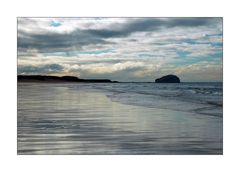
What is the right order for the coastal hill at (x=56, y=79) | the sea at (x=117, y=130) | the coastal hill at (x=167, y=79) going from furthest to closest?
the coastal hill at (x=167, y=79) < the coastal hill at (x=56, y=79) < the sea at (x=117, y=130)

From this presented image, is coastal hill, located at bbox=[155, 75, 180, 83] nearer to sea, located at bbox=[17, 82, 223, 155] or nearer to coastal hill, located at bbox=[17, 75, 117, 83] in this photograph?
sea, located at bbox=[17, 82, 223, 155]

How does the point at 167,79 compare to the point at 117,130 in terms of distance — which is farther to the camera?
the point at 167,79

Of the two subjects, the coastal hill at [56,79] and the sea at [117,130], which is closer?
the sea at [117,130]

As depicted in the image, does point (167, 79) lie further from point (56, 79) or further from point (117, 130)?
point (56, 79)

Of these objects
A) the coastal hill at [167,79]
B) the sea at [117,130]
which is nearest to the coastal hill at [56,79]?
the sea at [117,130]

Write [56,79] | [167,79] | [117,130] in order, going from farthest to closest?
1. [167,79]
2. [56,79]
3. [117,130]

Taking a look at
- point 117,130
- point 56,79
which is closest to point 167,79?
point 117,130

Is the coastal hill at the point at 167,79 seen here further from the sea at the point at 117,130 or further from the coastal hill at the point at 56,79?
the coastal hill at the point at 56,79

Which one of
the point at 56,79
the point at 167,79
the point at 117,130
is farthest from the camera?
the point at 167,79

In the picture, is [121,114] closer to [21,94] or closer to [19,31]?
[21,94]

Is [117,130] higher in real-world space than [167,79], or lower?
lower

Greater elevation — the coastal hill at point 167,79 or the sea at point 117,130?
the coastal hill at point 167,79
